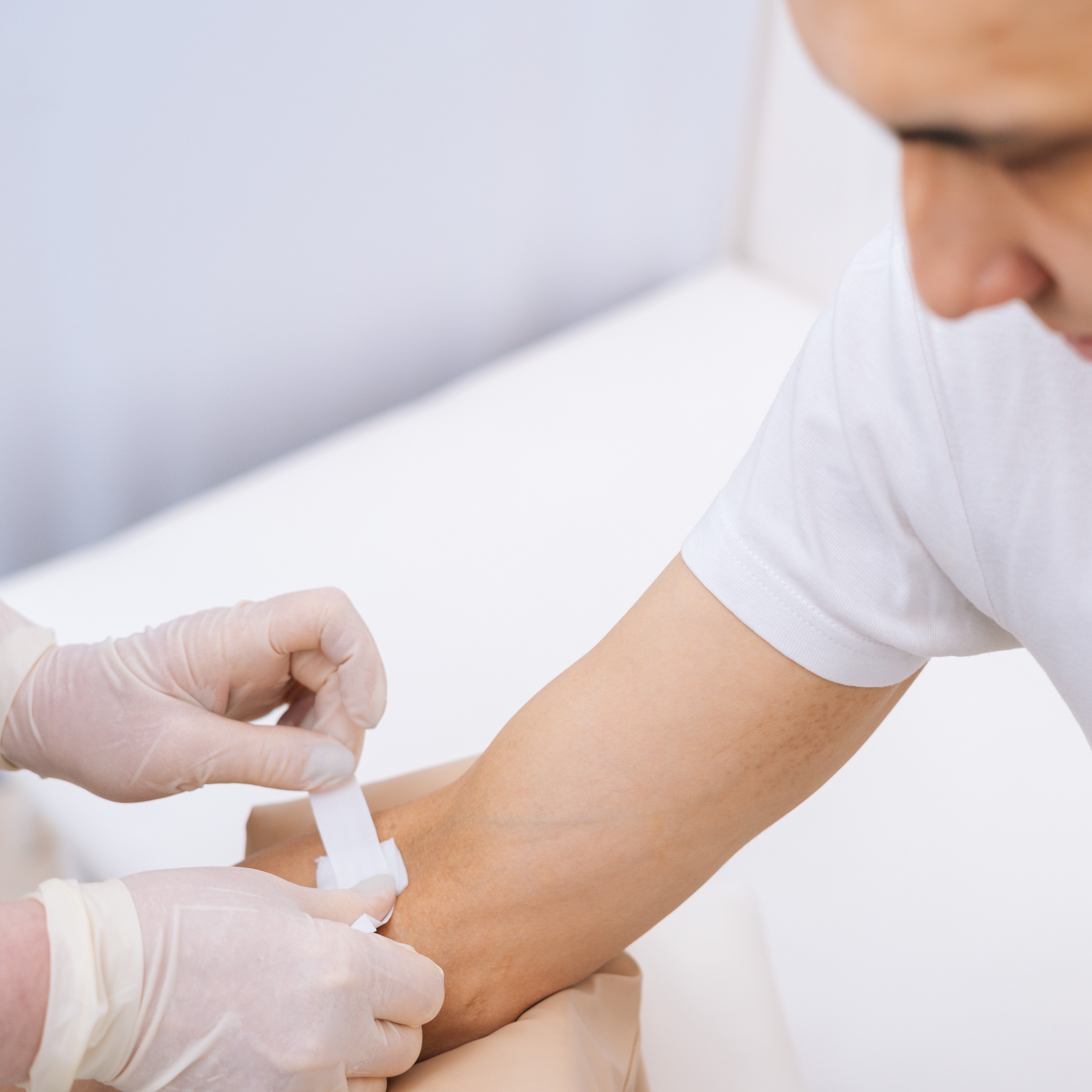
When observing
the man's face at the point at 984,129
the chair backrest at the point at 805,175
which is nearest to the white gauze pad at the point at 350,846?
the man's face at the point at 984,129

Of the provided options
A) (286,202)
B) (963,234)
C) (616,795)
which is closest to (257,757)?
(616,795)

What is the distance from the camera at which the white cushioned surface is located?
1260mm

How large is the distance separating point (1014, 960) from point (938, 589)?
26.3 inches

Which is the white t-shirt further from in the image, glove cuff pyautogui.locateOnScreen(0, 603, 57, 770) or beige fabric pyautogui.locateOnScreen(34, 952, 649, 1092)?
glove cuff pyautogui.locateOnScreen(0, 603, 57, 770)

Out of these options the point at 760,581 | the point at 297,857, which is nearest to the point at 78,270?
the point at 297,857

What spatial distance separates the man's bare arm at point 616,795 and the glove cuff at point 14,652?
18.6 inches

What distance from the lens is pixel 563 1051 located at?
93 centimetres

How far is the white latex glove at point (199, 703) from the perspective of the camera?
1100 mm

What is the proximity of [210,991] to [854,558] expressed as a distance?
1.98 feet

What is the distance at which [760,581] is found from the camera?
0.85 metres

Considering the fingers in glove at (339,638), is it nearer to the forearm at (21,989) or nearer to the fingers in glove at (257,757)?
the fingers in glove at (257,757)

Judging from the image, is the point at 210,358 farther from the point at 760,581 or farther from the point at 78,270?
the point at 760,581

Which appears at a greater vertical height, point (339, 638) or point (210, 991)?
point (339, 638)

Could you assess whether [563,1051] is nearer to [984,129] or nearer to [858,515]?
[858,515]
